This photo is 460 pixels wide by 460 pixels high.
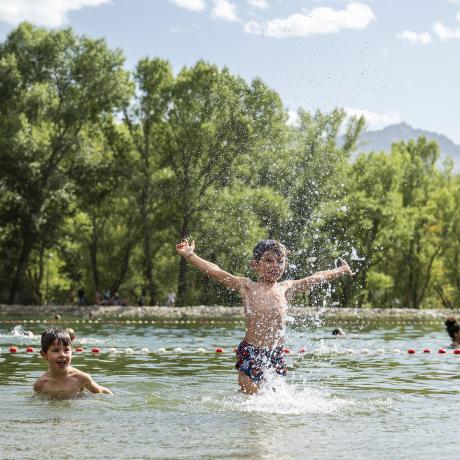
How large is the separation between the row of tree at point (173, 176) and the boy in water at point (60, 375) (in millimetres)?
26302

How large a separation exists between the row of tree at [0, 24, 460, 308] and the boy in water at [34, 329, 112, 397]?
86.3 feet

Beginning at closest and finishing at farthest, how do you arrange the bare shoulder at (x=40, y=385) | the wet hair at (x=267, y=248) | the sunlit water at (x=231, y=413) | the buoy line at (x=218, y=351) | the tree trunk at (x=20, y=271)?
the sunlit water at (x=231, y=413)
the wet hair at (x=267, y=248)
the bare shoulder at (x=40, y=385)
the buoy line at (x=218, y=351)
the tree trunk at (x=20, y=271)

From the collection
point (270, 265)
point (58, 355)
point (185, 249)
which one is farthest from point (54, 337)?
point (270, 265)

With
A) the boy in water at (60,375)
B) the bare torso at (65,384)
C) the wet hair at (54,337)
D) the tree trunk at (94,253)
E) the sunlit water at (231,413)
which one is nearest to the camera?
the sunlit water at (231,413)

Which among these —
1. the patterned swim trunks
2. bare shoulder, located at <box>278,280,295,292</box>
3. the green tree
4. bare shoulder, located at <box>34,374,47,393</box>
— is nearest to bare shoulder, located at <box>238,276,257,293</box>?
bare shoulder, located at <box>278,280,295,292</box>

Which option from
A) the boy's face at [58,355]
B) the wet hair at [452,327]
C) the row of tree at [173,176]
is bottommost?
the boy's face at [58,355]

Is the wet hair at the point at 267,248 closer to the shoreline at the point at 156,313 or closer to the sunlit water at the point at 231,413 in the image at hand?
the sunlit water at the point at 231,413

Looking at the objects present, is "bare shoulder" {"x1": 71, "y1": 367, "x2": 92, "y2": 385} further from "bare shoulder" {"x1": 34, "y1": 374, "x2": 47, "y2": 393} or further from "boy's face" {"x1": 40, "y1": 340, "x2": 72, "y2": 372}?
"bare shoulder" {"x1": 34, "y1": 374, "x2": 47, "y2": 393}

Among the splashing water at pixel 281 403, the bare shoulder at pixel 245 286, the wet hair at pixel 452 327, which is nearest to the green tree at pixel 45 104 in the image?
the wet hair at pixel 452 327

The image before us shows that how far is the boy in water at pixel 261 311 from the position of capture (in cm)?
1069

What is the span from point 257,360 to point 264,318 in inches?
20.6

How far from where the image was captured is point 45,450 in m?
8.18

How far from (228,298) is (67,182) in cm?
1304

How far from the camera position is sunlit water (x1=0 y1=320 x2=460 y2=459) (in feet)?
27.4
